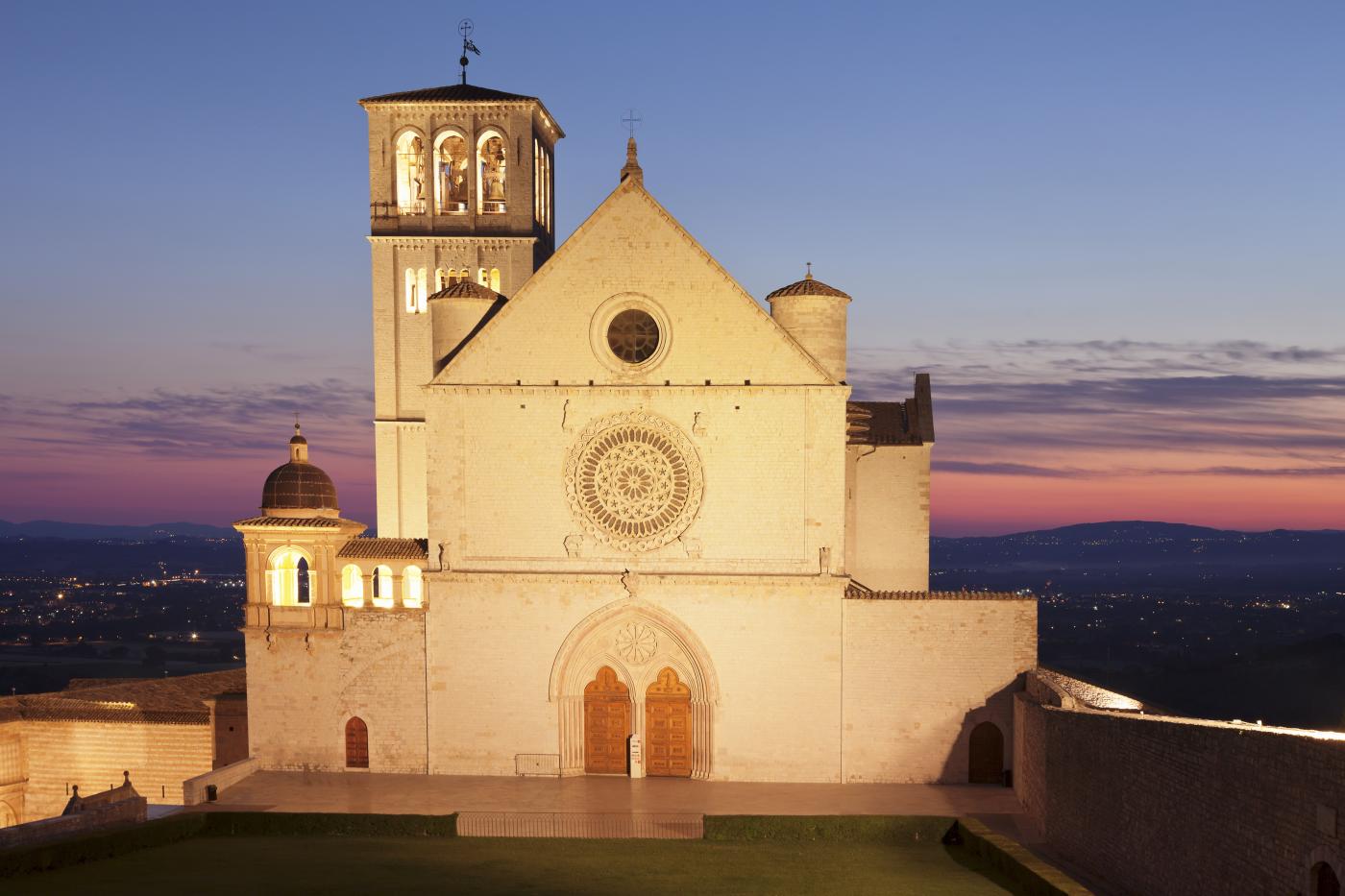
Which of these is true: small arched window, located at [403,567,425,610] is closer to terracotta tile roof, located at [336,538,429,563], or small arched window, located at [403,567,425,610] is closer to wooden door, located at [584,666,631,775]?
terracotta tile roof, located at [336,538,429,563]

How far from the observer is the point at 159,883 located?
2342cm

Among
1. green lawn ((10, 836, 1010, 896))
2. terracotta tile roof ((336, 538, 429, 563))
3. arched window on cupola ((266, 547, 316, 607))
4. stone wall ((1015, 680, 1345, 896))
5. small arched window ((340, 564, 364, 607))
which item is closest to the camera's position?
stone wall ((1015, 680, 1345, 896))

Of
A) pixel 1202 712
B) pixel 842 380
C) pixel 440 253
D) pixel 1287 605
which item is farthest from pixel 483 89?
pixel 1287 605

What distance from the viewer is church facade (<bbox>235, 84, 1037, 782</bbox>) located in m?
31.8

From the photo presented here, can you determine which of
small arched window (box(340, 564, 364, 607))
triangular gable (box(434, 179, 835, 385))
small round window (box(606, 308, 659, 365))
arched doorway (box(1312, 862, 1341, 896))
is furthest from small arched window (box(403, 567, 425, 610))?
arched doorway (box(1312, 862, 1341, 896))

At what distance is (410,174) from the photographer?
138ft

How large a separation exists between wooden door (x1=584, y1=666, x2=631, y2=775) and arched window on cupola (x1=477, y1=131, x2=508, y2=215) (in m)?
17.1

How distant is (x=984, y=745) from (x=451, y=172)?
25.0 meters

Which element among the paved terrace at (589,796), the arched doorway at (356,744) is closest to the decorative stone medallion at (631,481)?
the paved terrace at (589,796)

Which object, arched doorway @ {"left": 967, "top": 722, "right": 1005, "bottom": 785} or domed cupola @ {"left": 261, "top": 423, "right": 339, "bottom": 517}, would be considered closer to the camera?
arched doorway @ {"left": 967, "top": 722, "right": 1005, "bottom": 785}

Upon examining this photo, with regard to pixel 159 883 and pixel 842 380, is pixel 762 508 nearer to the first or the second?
pixel 842 380

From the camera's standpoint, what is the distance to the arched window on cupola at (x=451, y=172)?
41.8 m

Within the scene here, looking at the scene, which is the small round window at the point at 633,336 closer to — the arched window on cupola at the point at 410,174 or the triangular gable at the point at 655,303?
the triangular gable at the point at 655,303

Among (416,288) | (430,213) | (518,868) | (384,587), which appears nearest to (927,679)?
(518,868)
